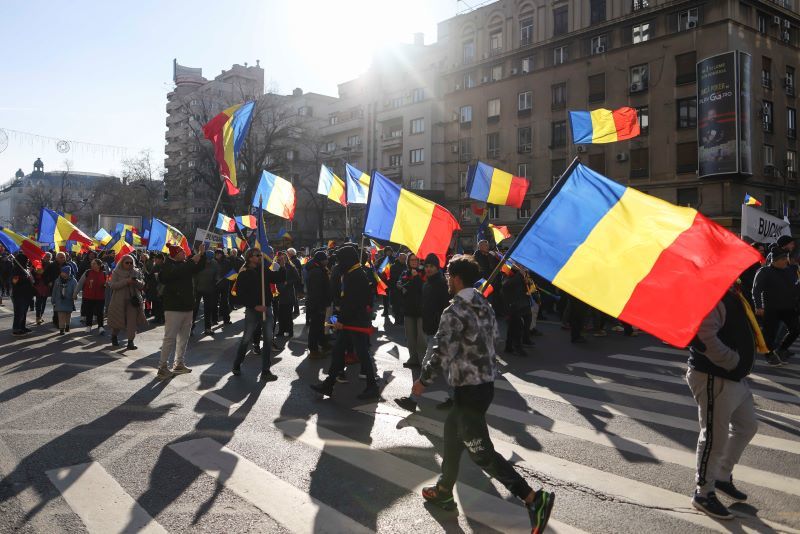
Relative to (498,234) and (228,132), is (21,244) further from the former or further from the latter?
(498,234)

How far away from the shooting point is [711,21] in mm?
34969

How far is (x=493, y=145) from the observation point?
47031mm

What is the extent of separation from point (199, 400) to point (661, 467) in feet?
16.7

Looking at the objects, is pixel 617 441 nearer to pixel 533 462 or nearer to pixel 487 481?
pixel 533 462

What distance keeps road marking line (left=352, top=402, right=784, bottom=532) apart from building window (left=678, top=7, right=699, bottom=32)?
3823 cm

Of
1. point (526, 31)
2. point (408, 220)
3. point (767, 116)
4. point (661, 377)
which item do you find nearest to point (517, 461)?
point (408, 220)

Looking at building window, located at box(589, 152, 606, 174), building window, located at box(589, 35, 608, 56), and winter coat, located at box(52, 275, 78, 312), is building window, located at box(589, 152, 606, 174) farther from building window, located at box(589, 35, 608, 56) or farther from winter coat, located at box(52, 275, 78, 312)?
winter coat, located at box(52, 275, 78, 312)

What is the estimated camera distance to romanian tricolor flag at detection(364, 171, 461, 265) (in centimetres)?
796

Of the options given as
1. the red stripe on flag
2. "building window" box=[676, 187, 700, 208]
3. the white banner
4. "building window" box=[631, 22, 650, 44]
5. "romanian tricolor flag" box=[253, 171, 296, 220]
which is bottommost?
the red stripe on flag

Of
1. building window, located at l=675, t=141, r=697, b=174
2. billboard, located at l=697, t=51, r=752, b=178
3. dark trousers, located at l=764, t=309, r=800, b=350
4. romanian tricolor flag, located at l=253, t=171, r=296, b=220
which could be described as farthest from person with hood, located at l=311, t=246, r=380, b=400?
building window, located at l=675, t=141, r=697, b=174

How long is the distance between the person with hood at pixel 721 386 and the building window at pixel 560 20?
4289 centimetres

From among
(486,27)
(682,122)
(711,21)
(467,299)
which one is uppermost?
(486,27)

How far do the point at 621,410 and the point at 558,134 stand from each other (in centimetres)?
3847

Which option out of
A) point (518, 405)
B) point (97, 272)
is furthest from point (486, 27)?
point (518, 405)
